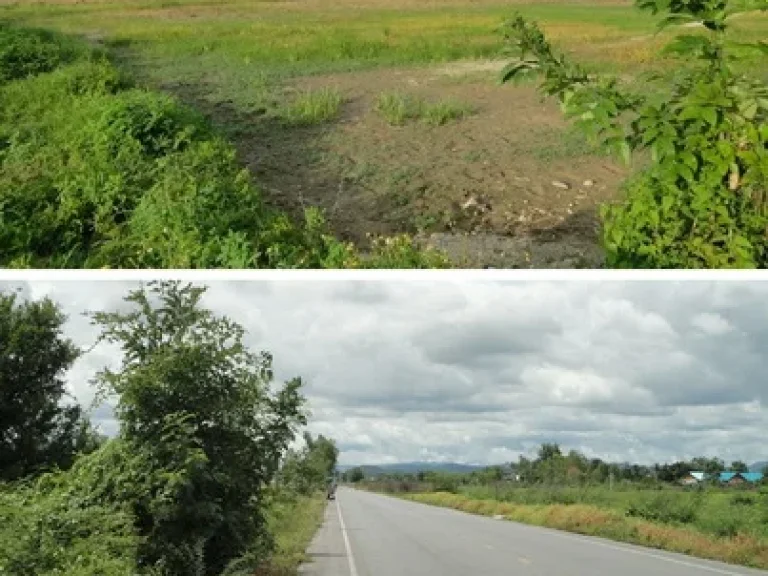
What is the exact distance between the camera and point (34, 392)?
14.4 meters

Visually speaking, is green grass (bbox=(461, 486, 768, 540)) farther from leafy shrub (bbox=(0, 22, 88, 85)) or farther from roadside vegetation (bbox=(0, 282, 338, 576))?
leafy shrub (bbox=(0, 22, 88, 85))

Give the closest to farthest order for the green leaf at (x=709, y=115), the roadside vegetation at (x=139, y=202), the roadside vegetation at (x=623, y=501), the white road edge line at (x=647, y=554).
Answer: the green leaf at (x=709, y=115) < the roadside vegetation at (x=139, y=202) < the white road edge line at (x=647, y=554) < the roadside vegetation at (x=623, y=501)

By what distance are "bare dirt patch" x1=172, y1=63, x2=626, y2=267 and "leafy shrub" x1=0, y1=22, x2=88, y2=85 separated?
268cm

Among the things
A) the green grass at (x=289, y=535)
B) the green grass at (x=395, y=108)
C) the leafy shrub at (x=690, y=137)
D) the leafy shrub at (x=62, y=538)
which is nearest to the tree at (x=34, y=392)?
the green grass at (x=289, y=535)

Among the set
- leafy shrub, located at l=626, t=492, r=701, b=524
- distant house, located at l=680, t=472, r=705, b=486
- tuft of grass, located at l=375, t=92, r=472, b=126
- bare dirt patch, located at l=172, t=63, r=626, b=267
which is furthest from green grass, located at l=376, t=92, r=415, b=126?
distant house, located at l=680, t=472, r=705, b=486

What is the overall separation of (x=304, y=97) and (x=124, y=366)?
7.78 meters

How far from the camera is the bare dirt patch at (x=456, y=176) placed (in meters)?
8.99

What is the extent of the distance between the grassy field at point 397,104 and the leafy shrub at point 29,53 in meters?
1.23

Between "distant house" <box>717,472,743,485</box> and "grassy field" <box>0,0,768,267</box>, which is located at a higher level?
"grassy field" <box>0,0,768,267</box>

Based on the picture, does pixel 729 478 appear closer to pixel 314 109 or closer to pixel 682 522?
pixel 682 522

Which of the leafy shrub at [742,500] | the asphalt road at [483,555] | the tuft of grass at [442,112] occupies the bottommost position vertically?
the asphalt road at [483,555]

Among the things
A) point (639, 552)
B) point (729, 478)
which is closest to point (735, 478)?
point (729, 478)

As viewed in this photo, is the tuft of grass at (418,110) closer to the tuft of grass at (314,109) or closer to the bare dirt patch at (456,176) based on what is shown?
the bare dirt patch at (456,176)

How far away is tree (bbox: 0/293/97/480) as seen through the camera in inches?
555
